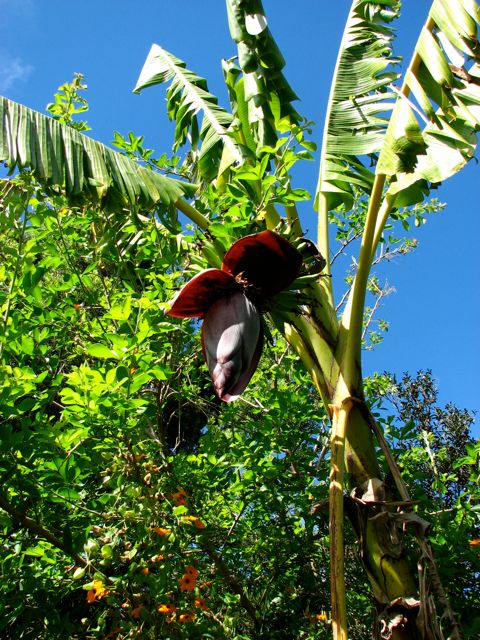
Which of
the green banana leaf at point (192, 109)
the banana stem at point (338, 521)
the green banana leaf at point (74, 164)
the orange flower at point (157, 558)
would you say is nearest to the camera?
the banana stem at point (338, 521)

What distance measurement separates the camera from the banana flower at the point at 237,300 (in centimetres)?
210

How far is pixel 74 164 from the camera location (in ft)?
8.29

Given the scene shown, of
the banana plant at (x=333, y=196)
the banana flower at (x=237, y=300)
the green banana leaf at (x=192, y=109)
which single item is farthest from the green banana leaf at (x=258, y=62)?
the banana flower at (x=237, y=300)

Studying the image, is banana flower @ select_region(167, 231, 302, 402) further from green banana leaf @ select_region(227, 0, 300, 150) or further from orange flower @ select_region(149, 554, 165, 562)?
green banana leaf @ select_region(227, 0, 300, 150)

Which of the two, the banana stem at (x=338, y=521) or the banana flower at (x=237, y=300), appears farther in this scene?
the banana flower at (x=237, y=300)

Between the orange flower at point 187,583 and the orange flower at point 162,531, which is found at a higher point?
the orange flower at point 162,531

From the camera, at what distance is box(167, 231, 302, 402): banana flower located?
210 cm

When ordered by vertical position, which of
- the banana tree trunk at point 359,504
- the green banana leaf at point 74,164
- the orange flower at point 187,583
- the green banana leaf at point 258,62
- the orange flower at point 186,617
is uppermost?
the green banana leaf at point 258,62

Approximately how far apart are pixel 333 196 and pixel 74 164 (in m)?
1.43

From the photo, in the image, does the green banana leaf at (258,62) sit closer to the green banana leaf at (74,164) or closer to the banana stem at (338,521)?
the green banana leaf at (74,164)

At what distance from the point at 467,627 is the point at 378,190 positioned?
79.9 inches

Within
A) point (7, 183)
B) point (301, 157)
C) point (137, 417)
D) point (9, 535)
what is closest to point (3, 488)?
point (9, 535)

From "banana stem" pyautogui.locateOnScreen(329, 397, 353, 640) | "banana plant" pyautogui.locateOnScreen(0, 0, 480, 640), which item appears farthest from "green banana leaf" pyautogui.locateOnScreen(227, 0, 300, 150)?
"banana stem" pyautogui.locateOnScreen(329, 397, 353, 640)

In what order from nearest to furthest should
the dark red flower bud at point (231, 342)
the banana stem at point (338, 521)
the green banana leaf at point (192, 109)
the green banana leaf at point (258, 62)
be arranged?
the banana stem at point (338, 521) < the dark red flower bud at point (231, 342) < the green banana leaf at point (258, 62) < the green banana leaf at point (192, 109)
